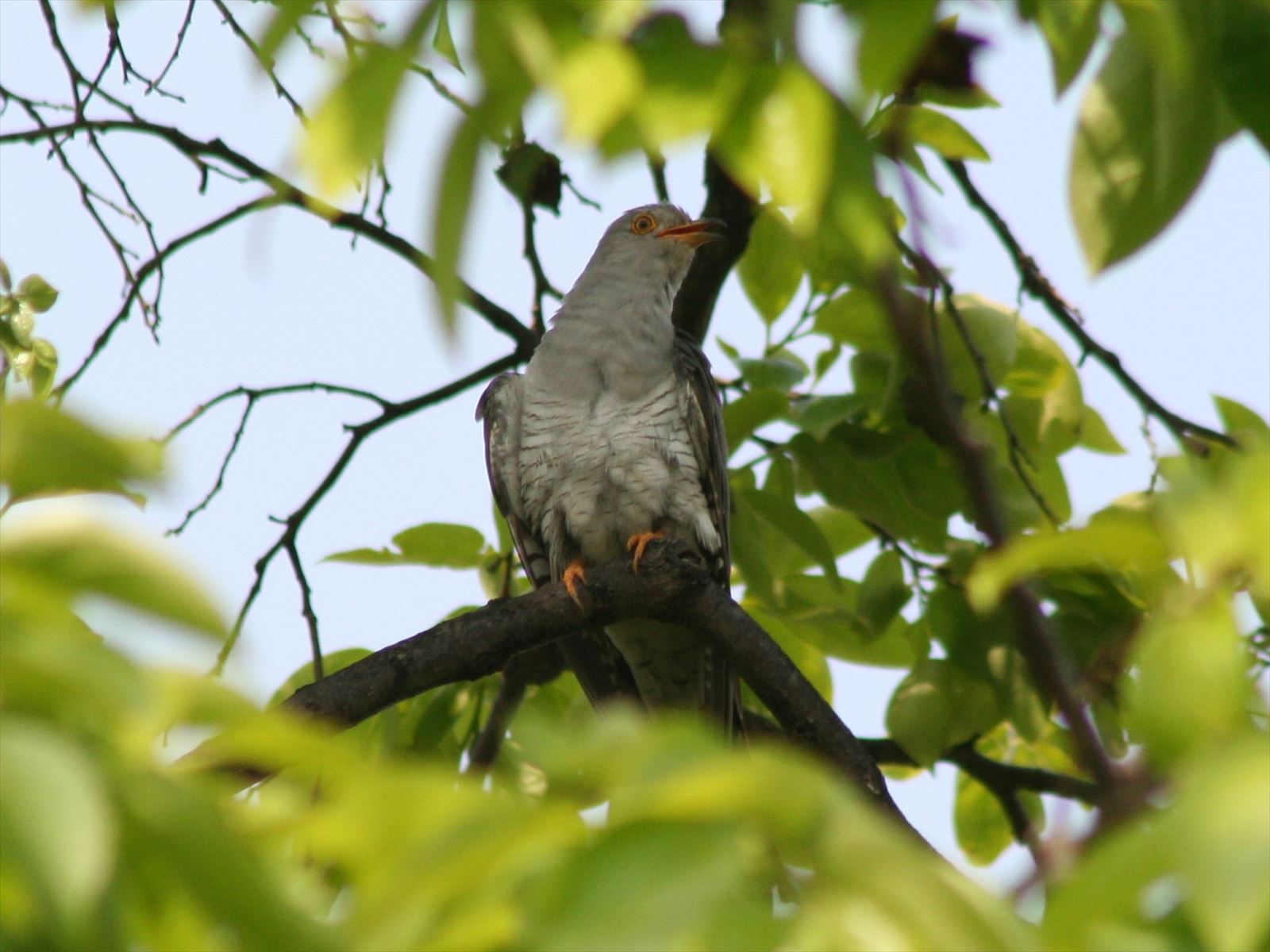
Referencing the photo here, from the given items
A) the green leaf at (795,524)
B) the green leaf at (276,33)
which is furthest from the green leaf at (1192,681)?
the green leaf at (795,524)

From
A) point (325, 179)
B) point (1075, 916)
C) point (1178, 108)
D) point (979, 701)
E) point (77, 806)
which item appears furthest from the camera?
point (979, 701)

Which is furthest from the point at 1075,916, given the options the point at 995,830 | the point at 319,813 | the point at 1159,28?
the point at 995,830

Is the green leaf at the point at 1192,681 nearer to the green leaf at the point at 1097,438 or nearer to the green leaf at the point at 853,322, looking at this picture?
the green leaf at the point at 853,322

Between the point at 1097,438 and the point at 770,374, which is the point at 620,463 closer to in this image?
the point at 770,374

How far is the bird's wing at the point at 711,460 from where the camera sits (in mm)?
5016

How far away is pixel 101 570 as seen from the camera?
947 mm

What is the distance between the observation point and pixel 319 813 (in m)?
0.98

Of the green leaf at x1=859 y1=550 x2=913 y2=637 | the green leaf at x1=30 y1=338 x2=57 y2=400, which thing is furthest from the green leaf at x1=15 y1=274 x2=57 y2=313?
the green leaf at x1=859 y1=550 x2=913 y2=637

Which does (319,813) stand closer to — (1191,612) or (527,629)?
(1191,612)

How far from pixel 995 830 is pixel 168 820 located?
4.87 meters

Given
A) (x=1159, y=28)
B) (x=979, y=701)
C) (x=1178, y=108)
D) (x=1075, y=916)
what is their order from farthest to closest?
1. (x=979, y=701)
2. (x=1178, y=108)
3. (x=1159, y=28)
4. (x=1075, y=916)

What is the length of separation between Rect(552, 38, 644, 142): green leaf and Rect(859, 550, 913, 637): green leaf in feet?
10.6

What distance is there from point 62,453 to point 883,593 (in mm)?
3492

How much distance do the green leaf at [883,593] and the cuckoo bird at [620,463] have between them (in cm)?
82
